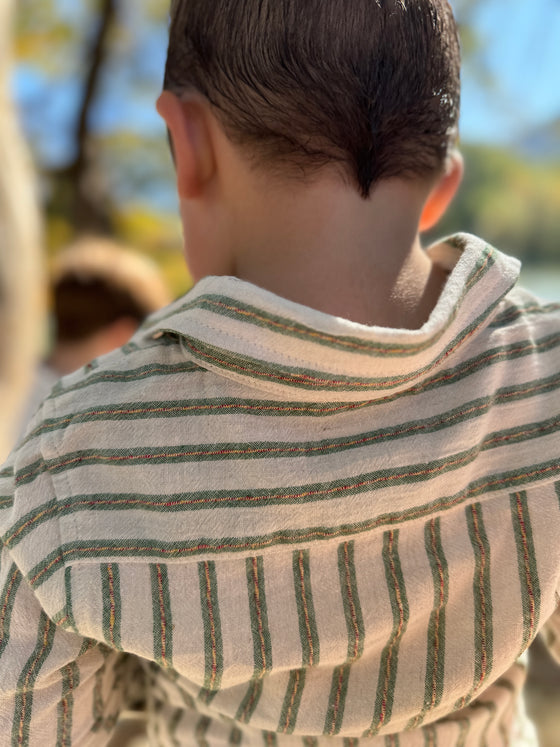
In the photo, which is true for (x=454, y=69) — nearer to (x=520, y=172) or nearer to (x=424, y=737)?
(x=424, y=737)

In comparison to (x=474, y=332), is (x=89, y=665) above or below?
below

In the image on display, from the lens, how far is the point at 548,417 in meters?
0.70

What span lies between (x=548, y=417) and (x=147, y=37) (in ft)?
20.9

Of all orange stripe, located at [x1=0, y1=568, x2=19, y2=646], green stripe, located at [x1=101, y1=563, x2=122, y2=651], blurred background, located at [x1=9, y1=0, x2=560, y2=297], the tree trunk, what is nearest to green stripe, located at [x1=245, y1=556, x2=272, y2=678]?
green stripe, located at [x1=101, y1=563, x2=122, y2=651]

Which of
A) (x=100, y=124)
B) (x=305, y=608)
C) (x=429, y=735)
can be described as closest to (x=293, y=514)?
(x=305, y=608)

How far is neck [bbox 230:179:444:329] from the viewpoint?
2.20 feet

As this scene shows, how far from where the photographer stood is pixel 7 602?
673mm

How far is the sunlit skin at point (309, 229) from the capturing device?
67 centimetres

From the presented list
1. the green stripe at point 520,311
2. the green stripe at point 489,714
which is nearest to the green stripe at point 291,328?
the green stripe at point 520,311

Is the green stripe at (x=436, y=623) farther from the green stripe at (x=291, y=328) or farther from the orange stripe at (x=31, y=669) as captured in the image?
the orange stripe at (x=31, y=669)

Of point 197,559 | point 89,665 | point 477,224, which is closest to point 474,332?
point 197,559

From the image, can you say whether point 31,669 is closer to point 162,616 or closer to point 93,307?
point 162,616

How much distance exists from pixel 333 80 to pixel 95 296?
1908 millimetres

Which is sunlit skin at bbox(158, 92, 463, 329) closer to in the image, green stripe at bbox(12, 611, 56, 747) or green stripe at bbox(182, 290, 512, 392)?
green stripe at bbox(182, 290, 512, 392)
